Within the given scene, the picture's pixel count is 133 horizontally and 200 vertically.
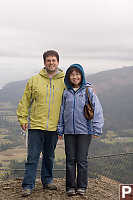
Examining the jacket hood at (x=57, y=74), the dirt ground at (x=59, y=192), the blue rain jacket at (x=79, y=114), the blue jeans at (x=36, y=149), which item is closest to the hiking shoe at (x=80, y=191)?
the dirt ground at (x=59, y=192)

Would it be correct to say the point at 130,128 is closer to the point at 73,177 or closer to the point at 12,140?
the point at 12,140

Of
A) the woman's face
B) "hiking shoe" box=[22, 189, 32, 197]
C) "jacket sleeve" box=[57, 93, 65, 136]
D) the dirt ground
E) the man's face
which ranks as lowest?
the dirt ground

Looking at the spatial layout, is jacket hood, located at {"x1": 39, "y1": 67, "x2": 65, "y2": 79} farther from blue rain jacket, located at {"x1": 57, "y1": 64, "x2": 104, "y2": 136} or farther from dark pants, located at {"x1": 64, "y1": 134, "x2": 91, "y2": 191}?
dark pants, located at {"x1": 64, "y1": 134, "x2": 91, "y2": 191}

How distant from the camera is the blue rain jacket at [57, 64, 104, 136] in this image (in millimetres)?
4398

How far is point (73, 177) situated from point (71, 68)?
1799 millimetres

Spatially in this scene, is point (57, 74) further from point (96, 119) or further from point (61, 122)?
point (96, 119)

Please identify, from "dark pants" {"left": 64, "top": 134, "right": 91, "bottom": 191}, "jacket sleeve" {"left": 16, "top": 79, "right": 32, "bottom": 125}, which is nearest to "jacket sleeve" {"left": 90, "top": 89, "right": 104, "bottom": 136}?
"dark pants" {"left": 64, "top": 134, "right": 91, "bottom": 191}

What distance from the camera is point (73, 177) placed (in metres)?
4.60

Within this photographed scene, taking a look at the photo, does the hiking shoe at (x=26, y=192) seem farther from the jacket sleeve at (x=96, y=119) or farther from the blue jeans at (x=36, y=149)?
the jacket sleeve at (x=96, y=119)

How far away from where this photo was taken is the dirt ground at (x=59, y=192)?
15.6 feet

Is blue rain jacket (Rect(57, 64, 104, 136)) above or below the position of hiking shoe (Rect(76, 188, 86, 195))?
above

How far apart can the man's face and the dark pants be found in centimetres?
110

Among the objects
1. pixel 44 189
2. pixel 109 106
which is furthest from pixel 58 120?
pixel 109 106

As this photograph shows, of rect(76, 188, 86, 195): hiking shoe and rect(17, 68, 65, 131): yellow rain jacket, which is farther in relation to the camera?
rect(76, 188, 86, 195): hiking shoe
